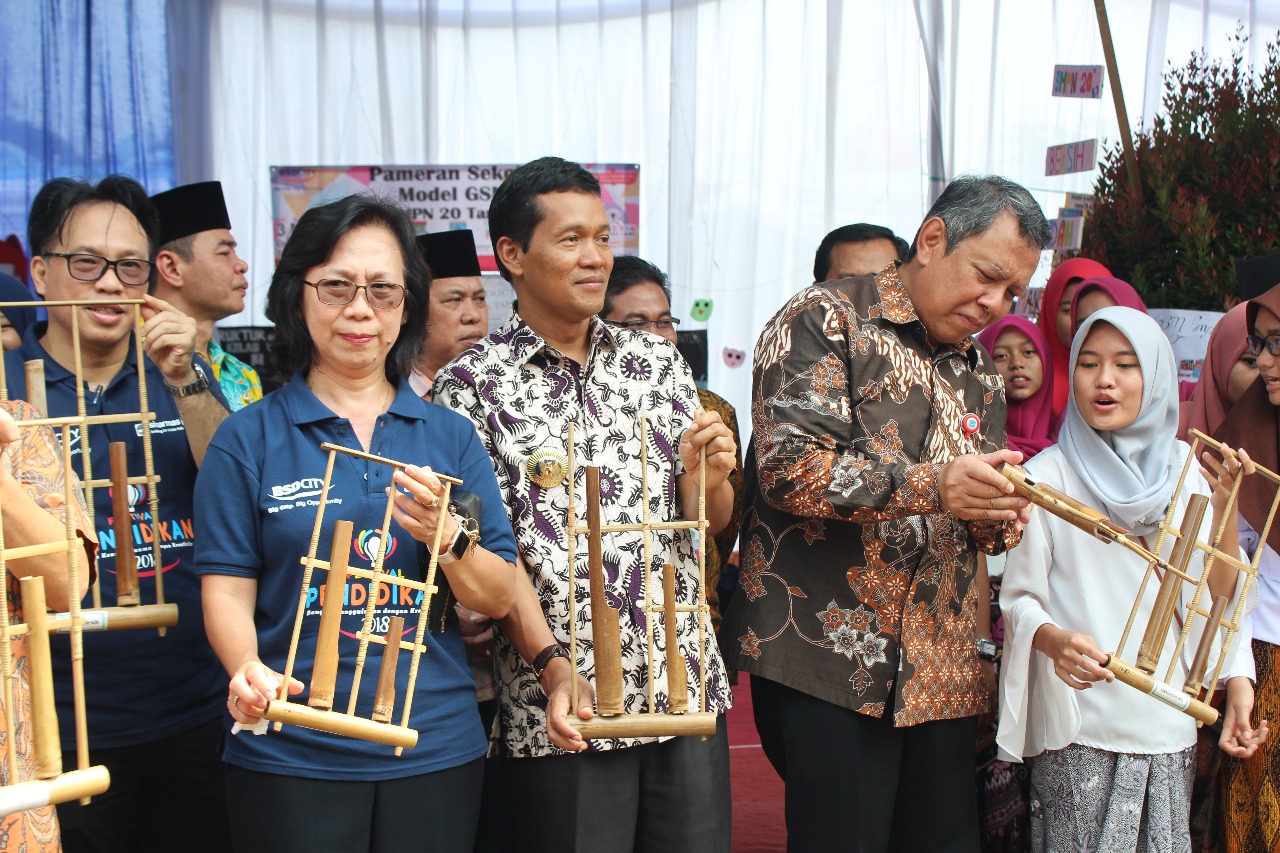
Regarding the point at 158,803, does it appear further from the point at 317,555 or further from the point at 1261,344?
the point at 1261,344

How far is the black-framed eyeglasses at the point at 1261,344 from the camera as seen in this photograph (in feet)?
9.94

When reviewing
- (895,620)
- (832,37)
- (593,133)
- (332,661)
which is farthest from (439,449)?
(832,37)

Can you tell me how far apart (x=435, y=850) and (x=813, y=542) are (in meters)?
1.07

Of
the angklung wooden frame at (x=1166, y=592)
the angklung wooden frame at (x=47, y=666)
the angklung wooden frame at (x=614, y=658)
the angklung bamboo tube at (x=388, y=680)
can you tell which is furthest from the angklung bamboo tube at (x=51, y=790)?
the angklung wooden frame at (x=1166, y=592)

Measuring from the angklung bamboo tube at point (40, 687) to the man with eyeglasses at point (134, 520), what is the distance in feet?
2.63

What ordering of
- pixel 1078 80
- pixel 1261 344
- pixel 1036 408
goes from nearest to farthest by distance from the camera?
1. pixel 1261 344
2. pixel 1036 408
3. pixel 1078 80

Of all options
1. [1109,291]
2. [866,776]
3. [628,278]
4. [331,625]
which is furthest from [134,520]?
[1109,291]

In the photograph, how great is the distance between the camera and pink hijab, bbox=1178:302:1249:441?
3.37m

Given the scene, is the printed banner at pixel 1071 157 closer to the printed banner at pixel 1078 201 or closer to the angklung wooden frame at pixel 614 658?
the printed banner at pixel 1078 201

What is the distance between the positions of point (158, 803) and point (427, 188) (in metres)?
3.03

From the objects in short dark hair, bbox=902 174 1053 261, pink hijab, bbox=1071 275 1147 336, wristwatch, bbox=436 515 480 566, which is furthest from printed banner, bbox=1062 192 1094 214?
wristwatch, bbox=436 515 480 566

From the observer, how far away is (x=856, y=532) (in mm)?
2598

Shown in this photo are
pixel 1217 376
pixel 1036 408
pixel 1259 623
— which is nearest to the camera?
pixel 1259 623

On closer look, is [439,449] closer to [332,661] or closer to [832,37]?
[332,661]
